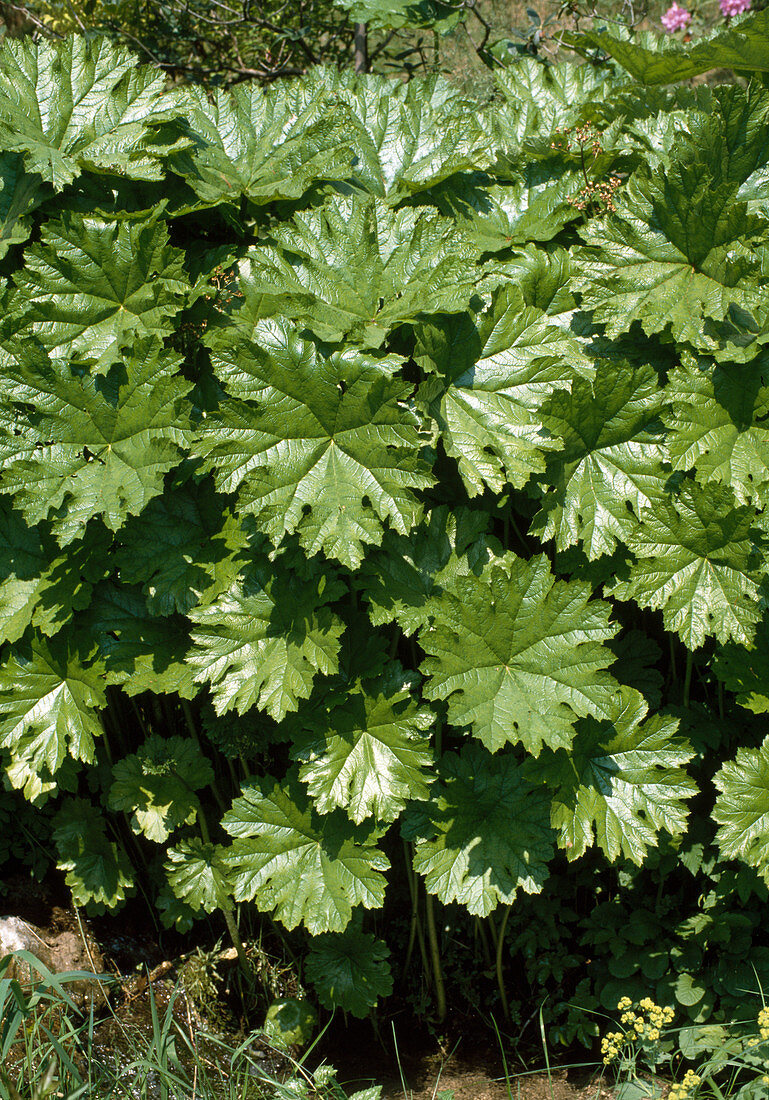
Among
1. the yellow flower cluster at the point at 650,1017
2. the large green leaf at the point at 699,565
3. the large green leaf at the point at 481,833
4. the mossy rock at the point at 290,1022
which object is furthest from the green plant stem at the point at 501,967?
the large green leaf at the point at 699,565

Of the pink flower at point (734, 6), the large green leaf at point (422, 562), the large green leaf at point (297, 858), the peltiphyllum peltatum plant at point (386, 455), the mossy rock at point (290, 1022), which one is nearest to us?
the peltiphyllum peltatum plant at point (386, 455)

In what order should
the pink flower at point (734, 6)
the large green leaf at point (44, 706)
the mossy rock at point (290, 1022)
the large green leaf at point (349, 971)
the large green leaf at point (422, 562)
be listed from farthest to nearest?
the pink flower at point (734, 6), the mossy rock at point (290, 1022), the large green leaf at point (349, 971), the large green leaf at point (44, 706), the large green leaf at point (422, 562)

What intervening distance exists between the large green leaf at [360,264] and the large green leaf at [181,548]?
59cm

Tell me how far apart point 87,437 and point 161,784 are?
3.61 ft


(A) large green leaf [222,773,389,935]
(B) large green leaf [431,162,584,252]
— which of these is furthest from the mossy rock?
(B) large green leaf [431,162,584,252]

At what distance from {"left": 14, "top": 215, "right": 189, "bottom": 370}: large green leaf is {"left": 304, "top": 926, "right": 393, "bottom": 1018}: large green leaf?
1864mm

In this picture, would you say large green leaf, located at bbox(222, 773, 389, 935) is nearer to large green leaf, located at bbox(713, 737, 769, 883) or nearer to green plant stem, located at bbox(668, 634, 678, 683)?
large green leaf, located at bbox(713, 737, 769, 883)

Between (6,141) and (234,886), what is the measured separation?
220 centimetres

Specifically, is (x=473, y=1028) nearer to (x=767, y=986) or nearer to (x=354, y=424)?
(x=767, y=986)

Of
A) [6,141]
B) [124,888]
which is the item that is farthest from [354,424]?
[124,888]

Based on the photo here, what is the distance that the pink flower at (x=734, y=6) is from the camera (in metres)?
5.24

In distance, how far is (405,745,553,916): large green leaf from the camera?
2.48 meters

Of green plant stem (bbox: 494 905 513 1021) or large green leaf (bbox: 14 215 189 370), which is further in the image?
green plant stem (bbox: 494 905 513 1021)

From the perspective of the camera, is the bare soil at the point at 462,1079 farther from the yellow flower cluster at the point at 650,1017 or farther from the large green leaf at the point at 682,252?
the large green leaf at the point at 682,252
